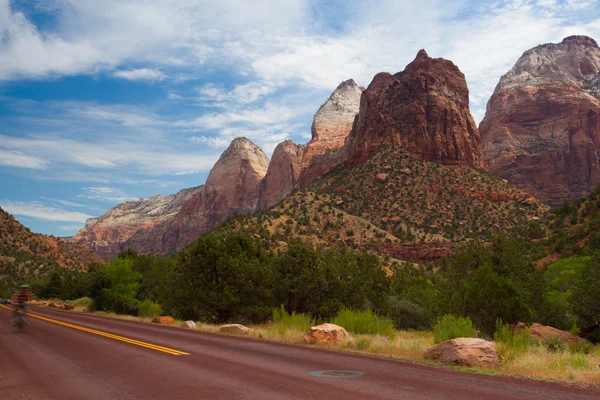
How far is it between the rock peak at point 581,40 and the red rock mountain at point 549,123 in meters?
0.83

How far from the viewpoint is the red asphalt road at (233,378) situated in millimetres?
7383

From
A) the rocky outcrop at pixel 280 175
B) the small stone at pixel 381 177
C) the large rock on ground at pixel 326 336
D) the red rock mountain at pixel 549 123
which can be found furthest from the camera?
the rocky outcrop at pixel 280 175

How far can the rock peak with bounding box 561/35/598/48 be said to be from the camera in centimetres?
19006

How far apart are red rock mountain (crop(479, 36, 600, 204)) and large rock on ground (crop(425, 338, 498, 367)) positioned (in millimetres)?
149925

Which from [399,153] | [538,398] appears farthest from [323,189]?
[538,398]

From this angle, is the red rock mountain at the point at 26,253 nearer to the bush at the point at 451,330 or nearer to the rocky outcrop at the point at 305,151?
the rocky outcrop at the point at 305,151

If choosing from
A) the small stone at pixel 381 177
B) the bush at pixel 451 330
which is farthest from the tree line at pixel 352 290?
the small stone at pixel 381 177

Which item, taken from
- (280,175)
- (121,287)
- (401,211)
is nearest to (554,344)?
(121,287)

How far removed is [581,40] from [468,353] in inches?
8849

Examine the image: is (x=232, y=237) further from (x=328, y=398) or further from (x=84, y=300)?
(x=84, y=300)

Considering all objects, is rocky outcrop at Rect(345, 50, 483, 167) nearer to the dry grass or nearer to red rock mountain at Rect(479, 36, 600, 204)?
red rock mountain at Rect(479, 36, 600, 204)

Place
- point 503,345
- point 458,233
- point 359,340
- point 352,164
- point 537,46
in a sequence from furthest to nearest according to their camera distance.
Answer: point 537,46 → point 352,164 → point 458,233 → point 359,340 → point 503,345

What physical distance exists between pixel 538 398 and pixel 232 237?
2487 cm

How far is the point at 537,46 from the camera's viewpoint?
190 m
